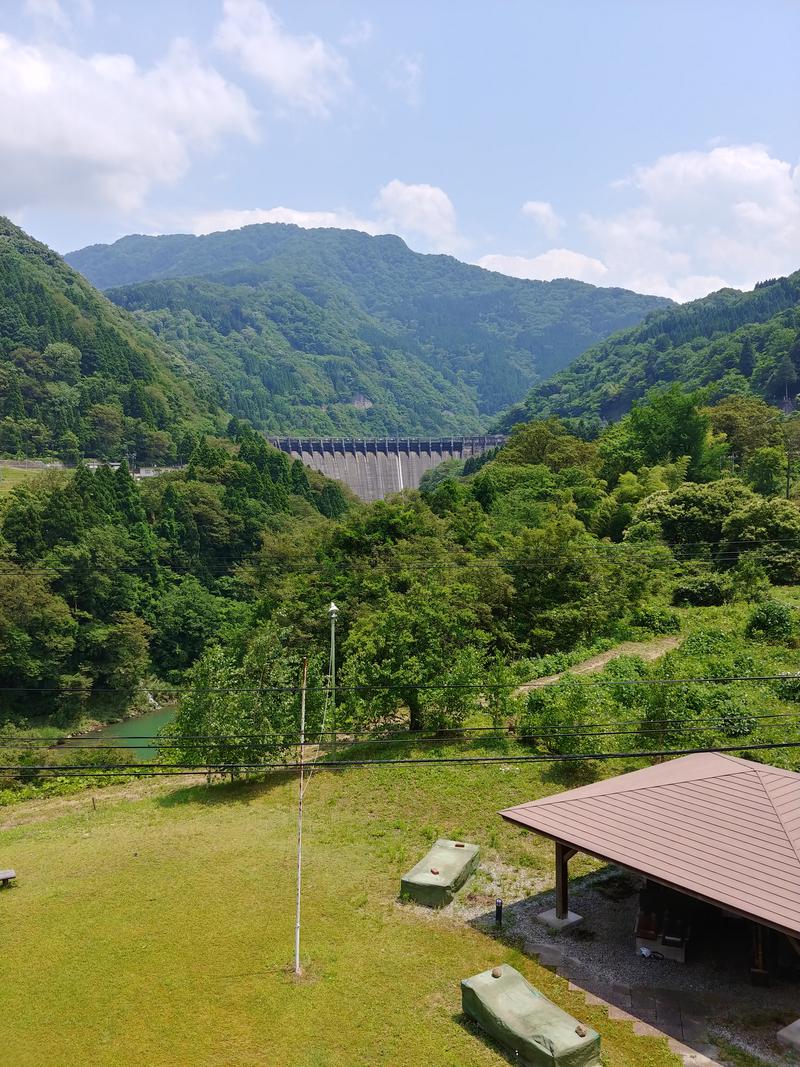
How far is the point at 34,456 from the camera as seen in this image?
88.6 meters

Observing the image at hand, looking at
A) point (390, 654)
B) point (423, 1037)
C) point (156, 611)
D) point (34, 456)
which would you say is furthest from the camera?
point (34, 456)

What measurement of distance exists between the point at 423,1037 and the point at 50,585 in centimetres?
4633

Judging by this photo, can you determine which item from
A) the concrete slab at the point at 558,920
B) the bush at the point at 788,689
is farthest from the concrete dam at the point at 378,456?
the concrete slab at the point at 558,920

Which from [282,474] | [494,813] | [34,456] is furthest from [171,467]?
[494,813]

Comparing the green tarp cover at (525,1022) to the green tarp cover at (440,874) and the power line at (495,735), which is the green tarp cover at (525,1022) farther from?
the power line at (495,735)

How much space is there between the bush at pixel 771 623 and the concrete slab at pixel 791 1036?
1851cm

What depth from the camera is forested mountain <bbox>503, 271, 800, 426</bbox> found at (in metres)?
99.4

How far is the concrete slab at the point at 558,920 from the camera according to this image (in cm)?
1419

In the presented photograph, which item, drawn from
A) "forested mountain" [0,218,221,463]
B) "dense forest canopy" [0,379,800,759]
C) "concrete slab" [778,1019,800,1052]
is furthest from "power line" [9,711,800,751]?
"forested mountain" [0,218,221,463]

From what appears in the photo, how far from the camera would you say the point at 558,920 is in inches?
564

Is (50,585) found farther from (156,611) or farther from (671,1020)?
(671,1020)

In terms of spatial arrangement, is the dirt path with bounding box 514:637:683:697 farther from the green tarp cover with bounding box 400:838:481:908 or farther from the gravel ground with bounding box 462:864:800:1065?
the gravel ground with bounding box 462:864:800:1065

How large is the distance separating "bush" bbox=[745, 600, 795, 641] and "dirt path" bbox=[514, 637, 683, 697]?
2.79m

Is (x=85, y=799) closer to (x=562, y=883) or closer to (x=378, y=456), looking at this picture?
(x=562, y=883)
